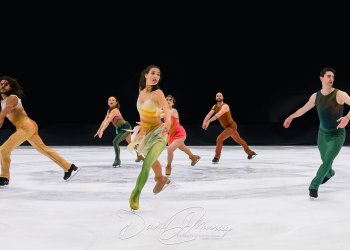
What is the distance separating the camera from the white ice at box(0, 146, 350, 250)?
3.57m

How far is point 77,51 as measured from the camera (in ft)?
69.8

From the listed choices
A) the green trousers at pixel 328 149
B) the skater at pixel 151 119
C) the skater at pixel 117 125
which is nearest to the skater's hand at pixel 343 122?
the green trousers at pixel 328 149

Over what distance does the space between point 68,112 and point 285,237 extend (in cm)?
1838

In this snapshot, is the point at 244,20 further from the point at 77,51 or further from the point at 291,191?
the point at 291,191

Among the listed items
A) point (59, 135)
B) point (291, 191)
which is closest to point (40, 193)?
point (291, 191)

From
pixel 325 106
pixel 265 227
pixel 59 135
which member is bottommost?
pixel 59 135

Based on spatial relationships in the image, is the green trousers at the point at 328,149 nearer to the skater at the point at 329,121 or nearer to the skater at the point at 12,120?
the skater at the point at 329,121

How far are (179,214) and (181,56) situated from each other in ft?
57.3

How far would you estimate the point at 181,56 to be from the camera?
21.7 m

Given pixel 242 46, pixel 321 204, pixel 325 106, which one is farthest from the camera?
pixel 242 46

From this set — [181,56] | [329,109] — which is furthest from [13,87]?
[181,56]

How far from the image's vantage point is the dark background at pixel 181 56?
20984 millimetres

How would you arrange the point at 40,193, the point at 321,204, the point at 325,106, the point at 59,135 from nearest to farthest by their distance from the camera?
the point at 321,204 → the point at 325,106 → the point at 40,193 → the point at 59,135

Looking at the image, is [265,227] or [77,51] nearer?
[265,227]
